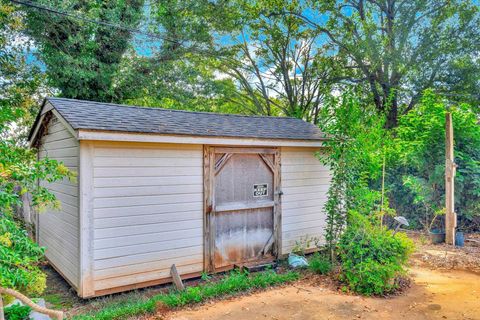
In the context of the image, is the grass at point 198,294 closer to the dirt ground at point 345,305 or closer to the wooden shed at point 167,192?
the dirt ground at point 345,305

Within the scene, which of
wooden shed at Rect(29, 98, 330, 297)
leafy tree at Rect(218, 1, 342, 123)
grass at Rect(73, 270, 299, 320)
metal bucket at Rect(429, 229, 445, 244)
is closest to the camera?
grass at Rect(73, 270, 299, 320)

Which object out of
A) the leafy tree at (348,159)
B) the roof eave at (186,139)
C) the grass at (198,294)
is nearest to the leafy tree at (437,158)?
the leafy tree at (348,159)

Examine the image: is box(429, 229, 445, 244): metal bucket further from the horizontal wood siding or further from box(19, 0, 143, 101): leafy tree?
box(19, 0, 143, 101): leafy tree

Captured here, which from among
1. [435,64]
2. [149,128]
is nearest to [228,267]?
[149,128]

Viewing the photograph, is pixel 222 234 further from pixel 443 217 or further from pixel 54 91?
pixel 54 91

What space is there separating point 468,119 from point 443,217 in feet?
7.78

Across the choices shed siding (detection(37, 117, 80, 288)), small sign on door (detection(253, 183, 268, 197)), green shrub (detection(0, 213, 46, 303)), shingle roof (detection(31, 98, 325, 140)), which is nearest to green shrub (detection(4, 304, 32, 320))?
green shrub (detection(0, 213, 46, 303))

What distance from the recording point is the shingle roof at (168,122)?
4621 mm

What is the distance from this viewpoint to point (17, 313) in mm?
2918

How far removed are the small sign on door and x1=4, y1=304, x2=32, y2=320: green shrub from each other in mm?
3787

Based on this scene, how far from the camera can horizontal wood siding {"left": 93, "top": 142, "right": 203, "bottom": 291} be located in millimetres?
4527

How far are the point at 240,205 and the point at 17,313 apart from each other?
3528mm

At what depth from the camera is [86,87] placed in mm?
9828

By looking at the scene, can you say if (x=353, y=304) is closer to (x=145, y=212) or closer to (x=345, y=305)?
(x=345, y=305)
